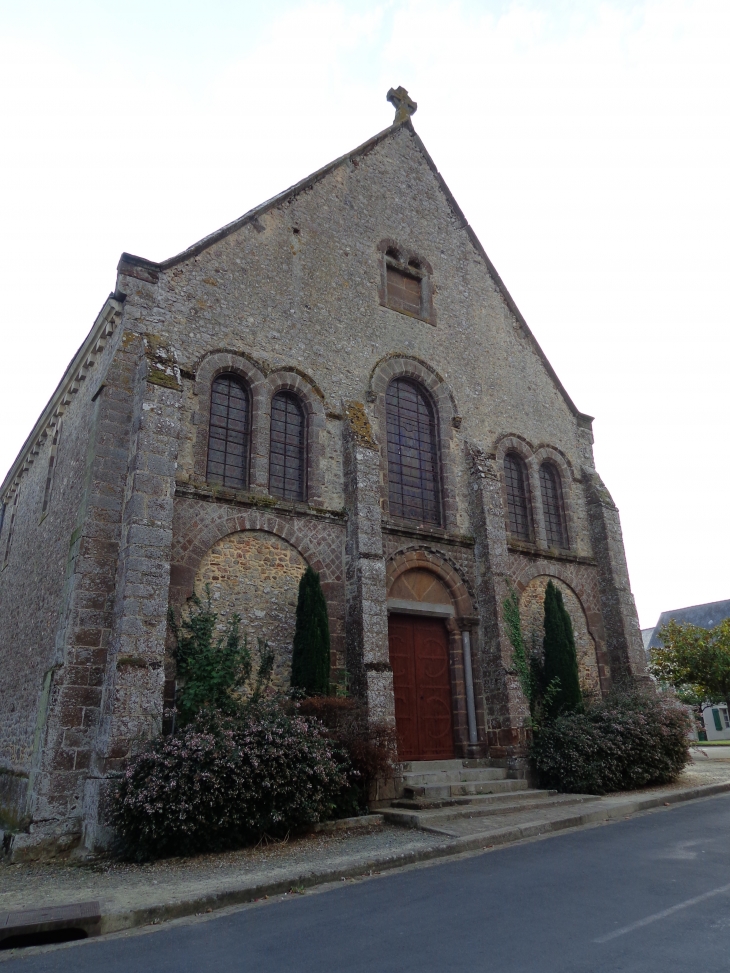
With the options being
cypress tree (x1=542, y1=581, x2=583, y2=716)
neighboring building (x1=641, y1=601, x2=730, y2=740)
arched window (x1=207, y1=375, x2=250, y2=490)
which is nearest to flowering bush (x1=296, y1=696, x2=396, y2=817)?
arched window (x1=207, y1=375, x2=250, y2=490)

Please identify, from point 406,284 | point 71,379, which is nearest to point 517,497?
point 406,284

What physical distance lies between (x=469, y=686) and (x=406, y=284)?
29.7ft

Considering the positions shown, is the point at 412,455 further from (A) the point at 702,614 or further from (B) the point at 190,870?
(A) the point at 702,614

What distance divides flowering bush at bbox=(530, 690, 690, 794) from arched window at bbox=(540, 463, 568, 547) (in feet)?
13.9

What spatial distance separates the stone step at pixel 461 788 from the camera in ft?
34.2

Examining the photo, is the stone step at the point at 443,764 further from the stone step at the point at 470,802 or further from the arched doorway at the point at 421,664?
the stone step at the point at 470,802

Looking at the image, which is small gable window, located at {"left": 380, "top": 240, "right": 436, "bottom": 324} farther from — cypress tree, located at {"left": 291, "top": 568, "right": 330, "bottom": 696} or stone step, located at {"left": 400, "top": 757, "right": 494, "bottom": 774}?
stone step, located at {"left": 400, "top": 757, "right": 494, "bottom": 774}

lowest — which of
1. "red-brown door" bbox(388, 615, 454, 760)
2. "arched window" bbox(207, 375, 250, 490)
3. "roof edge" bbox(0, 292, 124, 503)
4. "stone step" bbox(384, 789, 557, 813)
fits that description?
"stone step" bbox(384, 789, 557, 813)

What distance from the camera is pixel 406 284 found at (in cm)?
1563

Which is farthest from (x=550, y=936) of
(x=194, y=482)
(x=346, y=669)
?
(x=194, y=482)

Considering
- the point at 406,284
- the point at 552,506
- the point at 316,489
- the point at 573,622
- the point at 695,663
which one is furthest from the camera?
the point at 695,663

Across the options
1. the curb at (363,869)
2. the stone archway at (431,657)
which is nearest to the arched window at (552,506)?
the stone archway at (431,657)

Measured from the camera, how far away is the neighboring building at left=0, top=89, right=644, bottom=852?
9.27 m

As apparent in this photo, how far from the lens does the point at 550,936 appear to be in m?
4.73
